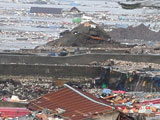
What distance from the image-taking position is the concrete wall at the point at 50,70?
1630 cm

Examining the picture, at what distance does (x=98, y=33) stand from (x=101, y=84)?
7872 mm

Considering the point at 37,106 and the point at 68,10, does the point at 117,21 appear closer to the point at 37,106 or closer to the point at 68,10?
the point at 68,10

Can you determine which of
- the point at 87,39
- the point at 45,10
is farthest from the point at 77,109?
the point at 45,10

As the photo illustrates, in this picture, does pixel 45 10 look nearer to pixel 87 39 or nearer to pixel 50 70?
pixel 87 39

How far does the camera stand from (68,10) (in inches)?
1596

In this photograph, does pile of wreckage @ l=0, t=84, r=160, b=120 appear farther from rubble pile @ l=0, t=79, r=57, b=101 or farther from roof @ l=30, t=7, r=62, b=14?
roof @ l=30, t=7, r=62, b=14

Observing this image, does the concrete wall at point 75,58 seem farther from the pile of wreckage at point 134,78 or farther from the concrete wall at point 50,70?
the pile of wreckage at point 134,78

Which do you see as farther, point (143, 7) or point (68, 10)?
point (143, 7)

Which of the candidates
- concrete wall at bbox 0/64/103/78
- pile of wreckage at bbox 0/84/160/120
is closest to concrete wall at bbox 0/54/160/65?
concrete wall at bbox 0/64/103/78

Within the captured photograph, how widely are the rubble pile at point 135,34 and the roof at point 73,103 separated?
17672mm

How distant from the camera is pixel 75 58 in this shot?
18219mm

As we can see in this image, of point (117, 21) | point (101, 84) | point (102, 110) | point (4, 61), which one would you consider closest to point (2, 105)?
point (102, 110)

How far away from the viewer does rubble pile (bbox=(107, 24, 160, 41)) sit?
28987 mm

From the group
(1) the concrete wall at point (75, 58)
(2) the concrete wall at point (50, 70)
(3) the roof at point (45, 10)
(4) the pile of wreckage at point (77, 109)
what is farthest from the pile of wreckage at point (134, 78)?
(3) the roof at point (45, 10)
